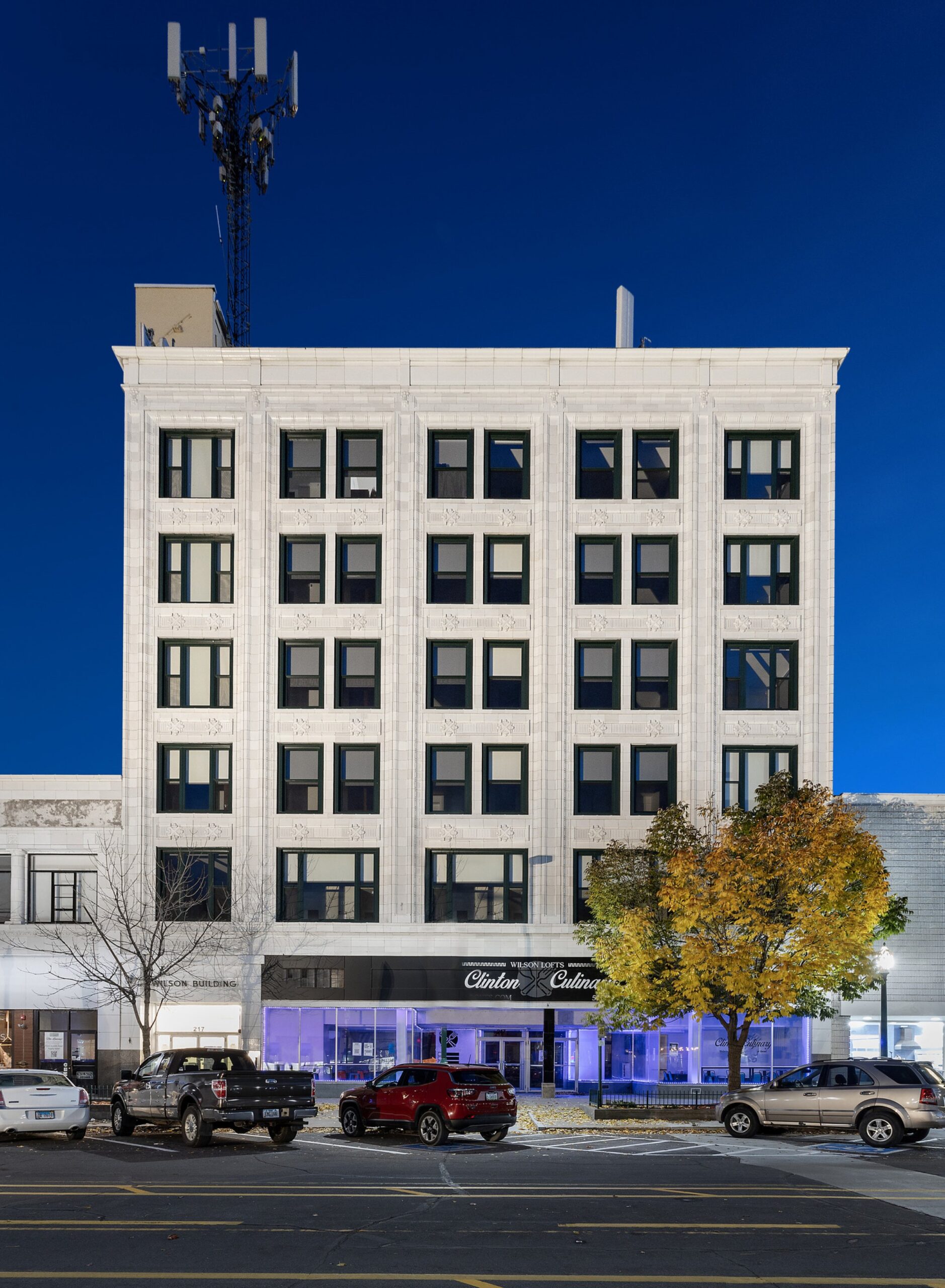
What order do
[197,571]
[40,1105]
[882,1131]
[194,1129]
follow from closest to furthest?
[882,1131]
[194,1129]
[40,1105]
[197,571]

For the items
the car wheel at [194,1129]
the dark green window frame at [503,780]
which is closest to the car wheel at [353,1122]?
the car wheel at [194,1129]

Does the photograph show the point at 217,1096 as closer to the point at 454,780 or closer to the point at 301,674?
the point at 454,780

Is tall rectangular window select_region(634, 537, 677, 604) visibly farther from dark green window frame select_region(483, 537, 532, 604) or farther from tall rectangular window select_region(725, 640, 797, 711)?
dark green window frame select_region(483, 537, 532, 604)

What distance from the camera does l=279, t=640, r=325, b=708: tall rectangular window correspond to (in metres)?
40.1

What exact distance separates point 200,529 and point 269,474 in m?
2.80

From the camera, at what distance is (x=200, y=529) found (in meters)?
40.4

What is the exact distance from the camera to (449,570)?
4069cm

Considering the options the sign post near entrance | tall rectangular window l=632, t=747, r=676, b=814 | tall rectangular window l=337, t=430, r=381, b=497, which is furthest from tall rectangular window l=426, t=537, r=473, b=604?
the sign post near entrance

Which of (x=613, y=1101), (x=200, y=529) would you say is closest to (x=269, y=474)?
(x=200, y=529)

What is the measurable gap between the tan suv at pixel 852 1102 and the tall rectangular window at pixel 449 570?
18670mm

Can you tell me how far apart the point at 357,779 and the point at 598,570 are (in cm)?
1016

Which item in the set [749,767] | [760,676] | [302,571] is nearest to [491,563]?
[302,571]

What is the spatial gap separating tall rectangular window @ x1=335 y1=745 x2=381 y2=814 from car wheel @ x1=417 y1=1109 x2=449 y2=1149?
620 inches

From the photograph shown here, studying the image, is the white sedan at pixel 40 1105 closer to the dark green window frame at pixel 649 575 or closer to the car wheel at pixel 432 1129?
the car wheel at pixel 432 1129
